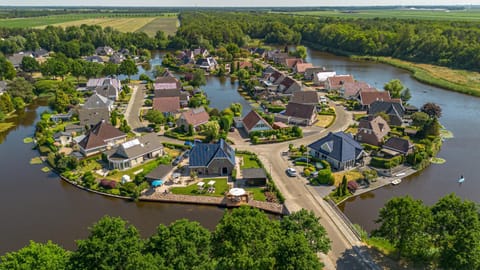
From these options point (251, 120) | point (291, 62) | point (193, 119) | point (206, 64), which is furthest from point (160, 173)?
→ point (291, 62)

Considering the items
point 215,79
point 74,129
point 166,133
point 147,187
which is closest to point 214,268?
point 147,187

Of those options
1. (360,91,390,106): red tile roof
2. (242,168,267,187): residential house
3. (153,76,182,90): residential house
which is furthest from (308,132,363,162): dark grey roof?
(153,76,182,90): residential house

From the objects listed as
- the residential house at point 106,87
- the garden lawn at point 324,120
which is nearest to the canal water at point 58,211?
the garden lawn at point 324,120

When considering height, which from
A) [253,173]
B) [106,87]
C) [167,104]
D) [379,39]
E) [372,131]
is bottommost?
[253,173]

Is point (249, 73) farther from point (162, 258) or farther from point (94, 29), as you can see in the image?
point (94, 29)

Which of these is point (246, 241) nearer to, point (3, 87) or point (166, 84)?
point (166, 84)

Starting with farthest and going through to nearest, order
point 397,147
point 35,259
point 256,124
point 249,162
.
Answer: point 256,124
point 397,147
point 249,162
point 35,259
